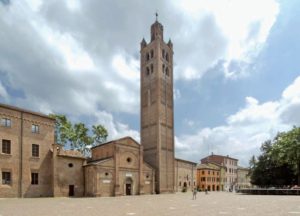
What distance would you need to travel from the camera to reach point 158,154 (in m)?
61.7

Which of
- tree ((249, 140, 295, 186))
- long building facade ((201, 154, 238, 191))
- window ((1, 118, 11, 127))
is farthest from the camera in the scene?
long building facade ((201, 154, 238, 191))

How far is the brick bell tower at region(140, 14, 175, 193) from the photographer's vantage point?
62406 millimetres

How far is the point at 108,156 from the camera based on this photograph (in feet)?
176

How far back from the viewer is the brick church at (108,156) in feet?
132

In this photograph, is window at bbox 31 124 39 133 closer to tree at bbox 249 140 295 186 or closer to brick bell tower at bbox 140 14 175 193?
brick bell tower at bbox 140 14 175 193

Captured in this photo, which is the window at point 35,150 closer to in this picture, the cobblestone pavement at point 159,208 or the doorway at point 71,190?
the doorway at point 71,190

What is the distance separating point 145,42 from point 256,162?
121ft

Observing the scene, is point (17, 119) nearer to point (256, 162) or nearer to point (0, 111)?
point (0, 111)

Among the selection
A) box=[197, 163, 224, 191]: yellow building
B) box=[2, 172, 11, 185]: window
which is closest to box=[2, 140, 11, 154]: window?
box=[2, 172, 11, 185]: window

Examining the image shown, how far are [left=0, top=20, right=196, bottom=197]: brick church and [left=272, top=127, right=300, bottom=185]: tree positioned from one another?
21.0 metres

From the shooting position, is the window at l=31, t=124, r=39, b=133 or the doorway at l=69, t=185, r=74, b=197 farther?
the doorway at l=69, t=185, r=74, b=197

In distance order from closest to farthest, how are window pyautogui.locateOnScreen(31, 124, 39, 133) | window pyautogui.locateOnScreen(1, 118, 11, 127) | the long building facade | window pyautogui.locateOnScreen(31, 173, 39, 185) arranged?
window pyautogui.locateOnScreen(1, 118, 11, 127), window pyautogui.locateOnScreen(31, 173, 39, 185), window pyautogui.locateOnScreen(31, 124, 39, 133), the long building facade

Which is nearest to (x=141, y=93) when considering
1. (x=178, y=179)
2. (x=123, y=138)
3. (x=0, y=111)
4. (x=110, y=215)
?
(x=123, y=138)

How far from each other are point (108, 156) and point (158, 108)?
1603 cm
